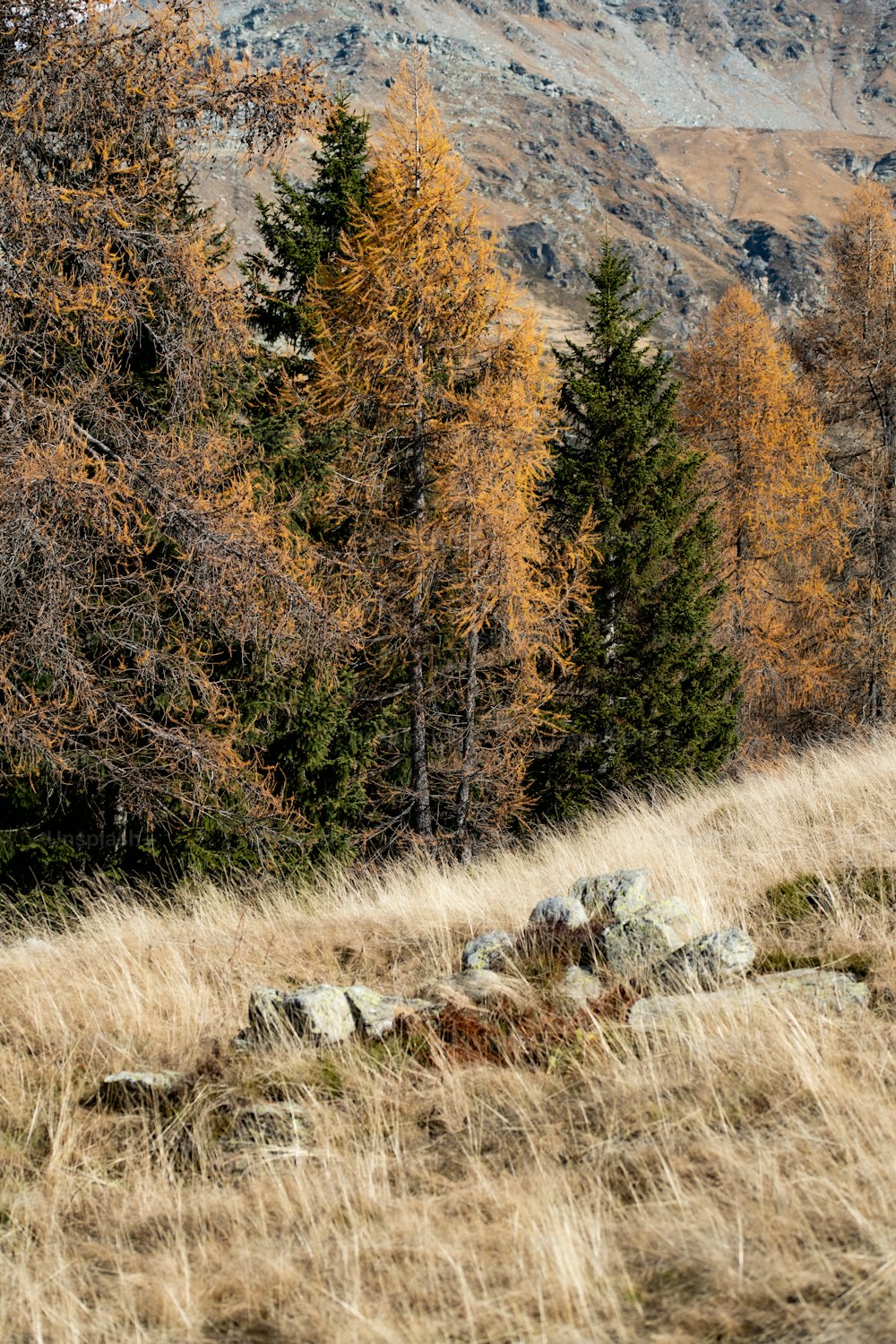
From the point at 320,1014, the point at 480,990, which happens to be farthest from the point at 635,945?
the point at 320,1014

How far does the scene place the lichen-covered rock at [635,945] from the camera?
4492mm

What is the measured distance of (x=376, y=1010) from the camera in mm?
4352

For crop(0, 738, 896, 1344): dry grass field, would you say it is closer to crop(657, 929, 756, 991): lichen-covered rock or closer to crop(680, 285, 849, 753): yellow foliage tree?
crop(657, 929, 756, 991): lichen-covered rock

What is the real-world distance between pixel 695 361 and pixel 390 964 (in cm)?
1826

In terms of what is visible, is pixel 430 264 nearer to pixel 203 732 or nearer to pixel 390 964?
pixel 203 732

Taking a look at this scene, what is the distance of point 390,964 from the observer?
5.51m

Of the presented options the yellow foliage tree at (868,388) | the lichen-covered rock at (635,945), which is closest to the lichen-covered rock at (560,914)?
the lichen-covered rock at (635,945)

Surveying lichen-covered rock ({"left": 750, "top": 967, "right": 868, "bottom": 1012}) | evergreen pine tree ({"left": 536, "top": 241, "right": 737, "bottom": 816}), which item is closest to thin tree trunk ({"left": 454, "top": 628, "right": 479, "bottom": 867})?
evergreen pine tree ({"left": 536, "top": 241, "right": 737, "bottom": 816})

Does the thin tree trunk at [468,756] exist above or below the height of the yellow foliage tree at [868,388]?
below

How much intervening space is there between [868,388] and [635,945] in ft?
60.9

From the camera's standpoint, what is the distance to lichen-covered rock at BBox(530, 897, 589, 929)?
4.99 m

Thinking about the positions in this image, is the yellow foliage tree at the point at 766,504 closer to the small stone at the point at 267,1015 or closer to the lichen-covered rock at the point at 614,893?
the lichen-covered rock at the point at 614,893

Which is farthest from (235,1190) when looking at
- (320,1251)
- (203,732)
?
(203,732)

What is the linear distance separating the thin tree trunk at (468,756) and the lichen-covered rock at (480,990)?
27.9 ft
